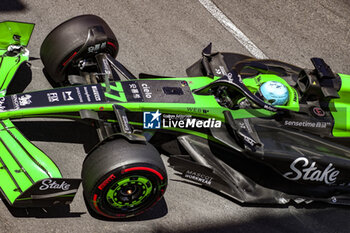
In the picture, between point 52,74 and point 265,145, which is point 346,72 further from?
point 52,74

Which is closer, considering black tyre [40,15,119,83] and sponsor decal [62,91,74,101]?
sponsor decal [62,91,74,101]

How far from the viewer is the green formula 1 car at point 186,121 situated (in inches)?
189

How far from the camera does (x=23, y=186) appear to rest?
14.5ft

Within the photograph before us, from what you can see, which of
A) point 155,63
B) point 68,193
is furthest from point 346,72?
point 68,193

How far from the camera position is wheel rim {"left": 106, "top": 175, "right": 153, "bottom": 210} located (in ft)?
15.5

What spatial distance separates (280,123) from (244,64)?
3.35 ft

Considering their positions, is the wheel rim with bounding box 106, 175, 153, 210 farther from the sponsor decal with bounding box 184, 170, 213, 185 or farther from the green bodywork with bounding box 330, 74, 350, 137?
the green bodywork with bounding box 330, 74, 350, 137

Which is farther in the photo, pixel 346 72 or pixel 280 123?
pixel 346 72

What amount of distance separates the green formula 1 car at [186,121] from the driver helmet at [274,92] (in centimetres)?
1

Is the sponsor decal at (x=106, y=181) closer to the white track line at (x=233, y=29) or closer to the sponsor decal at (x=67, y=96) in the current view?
the sponsor decal at (x=67, y=96)

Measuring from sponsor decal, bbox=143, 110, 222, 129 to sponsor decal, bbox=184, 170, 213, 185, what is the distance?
61 cm

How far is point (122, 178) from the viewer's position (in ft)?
15.2

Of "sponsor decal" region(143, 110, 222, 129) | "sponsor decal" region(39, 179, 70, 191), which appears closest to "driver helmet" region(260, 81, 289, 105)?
"sponsor decal" region(143, 110, 222, 129)

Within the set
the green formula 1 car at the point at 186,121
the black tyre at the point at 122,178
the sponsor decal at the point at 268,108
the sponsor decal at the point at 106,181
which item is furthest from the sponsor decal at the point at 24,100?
the sponsor decal at the point at 268,108
